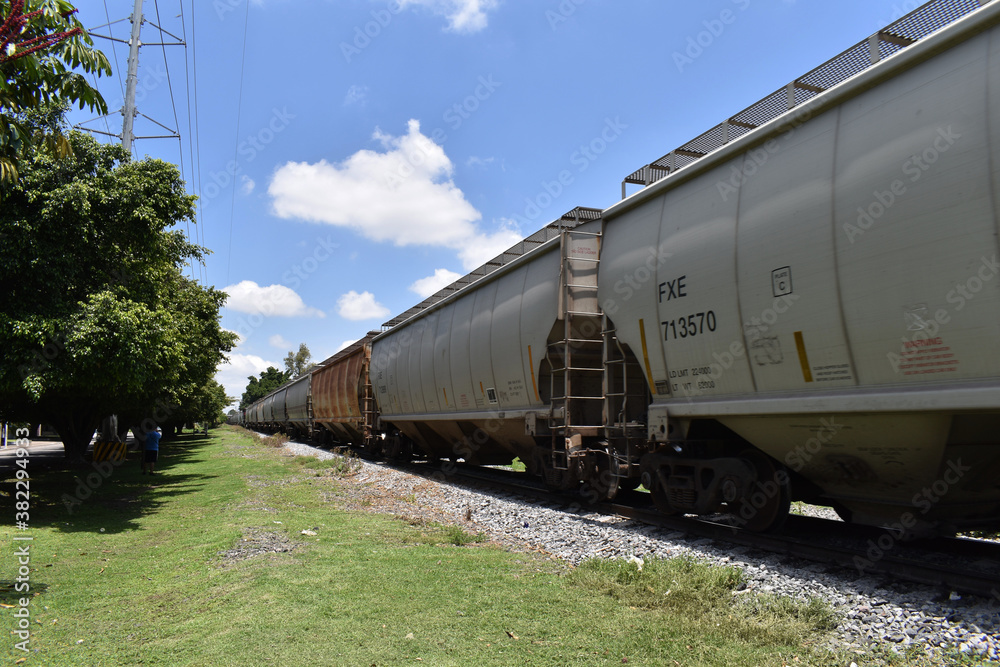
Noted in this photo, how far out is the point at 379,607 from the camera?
15.7ft

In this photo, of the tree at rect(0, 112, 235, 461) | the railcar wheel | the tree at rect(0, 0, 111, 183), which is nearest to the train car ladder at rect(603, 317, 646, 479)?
the railcar wheel

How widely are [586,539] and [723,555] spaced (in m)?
1.66

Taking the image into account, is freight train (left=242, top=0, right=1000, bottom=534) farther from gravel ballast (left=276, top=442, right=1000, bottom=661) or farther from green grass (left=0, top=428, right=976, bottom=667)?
green grass (left=0, top=428, right=976, bottom=667)

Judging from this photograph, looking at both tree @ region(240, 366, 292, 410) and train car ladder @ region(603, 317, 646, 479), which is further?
tree @ region(240, 366, 292, 410)

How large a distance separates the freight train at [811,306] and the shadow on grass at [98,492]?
777 cm

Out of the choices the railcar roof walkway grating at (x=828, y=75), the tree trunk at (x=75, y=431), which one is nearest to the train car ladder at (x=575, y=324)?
the railcar roof walkway grating at (x=828, y=75)

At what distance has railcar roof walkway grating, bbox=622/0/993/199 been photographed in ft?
16.1

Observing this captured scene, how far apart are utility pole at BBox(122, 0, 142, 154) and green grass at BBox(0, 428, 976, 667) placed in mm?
14977

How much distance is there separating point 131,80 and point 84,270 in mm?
12309

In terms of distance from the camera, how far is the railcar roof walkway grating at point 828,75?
4.90 metres

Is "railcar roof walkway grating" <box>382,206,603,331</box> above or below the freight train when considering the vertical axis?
above

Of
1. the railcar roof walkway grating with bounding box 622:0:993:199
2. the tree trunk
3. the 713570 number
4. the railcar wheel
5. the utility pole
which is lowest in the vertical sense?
the railcar wheel

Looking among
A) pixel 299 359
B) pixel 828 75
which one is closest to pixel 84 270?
pixel 828 75

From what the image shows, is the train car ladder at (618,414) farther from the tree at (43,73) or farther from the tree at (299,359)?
the tree at (299,359)
